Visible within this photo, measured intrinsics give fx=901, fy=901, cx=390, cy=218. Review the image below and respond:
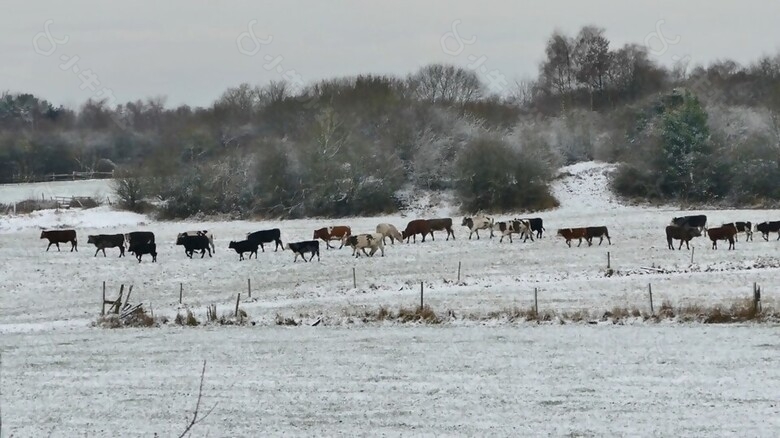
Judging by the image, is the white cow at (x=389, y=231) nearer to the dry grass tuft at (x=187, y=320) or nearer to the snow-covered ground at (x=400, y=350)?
the snow-covered ground at (x=400, y=350)

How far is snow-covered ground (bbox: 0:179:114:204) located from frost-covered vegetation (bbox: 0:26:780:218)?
4.31 metres

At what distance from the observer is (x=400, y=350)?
74.7ft

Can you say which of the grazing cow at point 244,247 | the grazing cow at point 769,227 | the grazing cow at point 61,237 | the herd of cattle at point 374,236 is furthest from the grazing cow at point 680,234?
the grazing cow at point 61,237

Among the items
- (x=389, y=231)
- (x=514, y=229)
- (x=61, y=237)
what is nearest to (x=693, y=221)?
(x=514, y=229)

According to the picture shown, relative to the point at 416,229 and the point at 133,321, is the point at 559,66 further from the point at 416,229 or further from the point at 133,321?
the point at 133,321

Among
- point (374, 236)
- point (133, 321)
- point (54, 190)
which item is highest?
point (54, 190)

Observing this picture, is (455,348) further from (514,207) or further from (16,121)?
(16,121)

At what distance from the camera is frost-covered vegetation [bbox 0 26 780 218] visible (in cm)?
7125

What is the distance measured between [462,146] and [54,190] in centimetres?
4256

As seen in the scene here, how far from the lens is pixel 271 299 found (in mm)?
32062

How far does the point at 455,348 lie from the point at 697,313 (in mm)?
7950

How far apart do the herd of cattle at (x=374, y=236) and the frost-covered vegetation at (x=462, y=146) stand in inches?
845

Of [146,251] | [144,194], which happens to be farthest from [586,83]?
[146,251]

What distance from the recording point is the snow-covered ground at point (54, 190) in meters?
87.2
